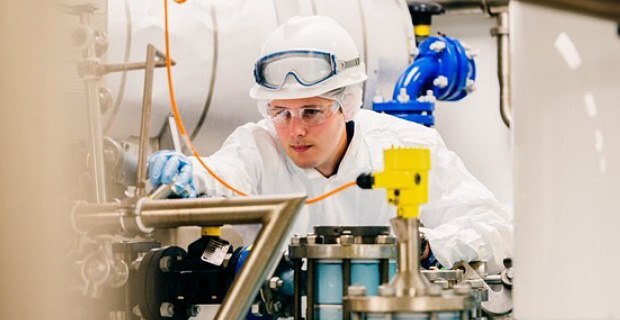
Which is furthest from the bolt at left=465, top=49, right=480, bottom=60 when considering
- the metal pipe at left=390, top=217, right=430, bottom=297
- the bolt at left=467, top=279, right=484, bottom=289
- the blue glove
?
the metal pipe at left=390, top=217, right=430, bottom=297

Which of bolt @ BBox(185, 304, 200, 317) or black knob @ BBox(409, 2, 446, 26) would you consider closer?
bolt @ BBox(185, 304, 200, 317)

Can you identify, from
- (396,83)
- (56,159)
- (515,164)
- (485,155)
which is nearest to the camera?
(56,159)

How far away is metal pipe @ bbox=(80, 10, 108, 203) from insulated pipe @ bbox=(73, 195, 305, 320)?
0.50ft

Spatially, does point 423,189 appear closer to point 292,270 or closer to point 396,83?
point 292,270

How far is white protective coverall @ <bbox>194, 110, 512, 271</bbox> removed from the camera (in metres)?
2.41

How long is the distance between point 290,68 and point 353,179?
430mm

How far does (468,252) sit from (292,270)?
30.9 inches

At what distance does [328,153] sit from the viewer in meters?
2.44

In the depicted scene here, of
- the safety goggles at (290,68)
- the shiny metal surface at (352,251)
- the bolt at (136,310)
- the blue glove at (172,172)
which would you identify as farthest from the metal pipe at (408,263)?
the safety goggles at (290,68)

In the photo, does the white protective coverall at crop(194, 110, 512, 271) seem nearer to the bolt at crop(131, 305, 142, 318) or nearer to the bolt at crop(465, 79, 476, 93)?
Result: the bolt at crop(465, 79, 476, 93)

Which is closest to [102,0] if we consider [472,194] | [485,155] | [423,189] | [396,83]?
[423,189]

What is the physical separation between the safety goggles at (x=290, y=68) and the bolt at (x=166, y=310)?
77cm

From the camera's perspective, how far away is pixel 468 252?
218 centimetres

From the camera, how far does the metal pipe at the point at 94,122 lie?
1.20 meters
